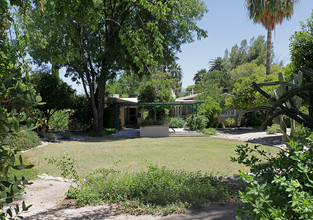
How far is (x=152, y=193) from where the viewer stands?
4770 mm


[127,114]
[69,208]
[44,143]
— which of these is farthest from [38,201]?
[127,114]

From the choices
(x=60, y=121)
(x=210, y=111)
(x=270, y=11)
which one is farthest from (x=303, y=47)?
(x=60, y=121)

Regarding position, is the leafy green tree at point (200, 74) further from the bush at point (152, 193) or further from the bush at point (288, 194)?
the bush at point (288, 194)

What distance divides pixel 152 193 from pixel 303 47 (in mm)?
13120

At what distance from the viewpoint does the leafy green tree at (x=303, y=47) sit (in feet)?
43.2

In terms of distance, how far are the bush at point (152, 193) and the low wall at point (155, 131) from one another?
47.7ft

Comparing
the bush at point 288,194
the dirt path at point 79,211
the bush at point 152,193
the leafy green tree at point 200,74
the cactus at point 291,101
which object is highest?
the leafy green tree at point 200,74

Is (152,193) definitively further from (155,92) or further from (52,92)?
(155,92)

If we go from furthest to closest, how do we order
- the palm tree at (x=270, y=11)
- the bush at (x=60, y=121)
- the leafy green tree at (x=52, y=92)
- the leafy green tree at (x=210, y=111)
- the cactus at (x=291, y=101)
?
the leafy green tree at (x=210, y=111)
the bush at (x=60, y=121)
the palm tree at (x=270, y=11)
the leafy green tree at (x=52, y=92)
the cactus at (x=291, y=101)

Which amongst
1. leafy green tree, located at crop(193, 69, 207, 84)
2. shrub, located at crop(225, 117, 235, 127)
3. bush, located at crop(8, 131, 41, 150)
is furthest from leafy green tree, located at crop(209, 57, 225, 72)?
bush, located at crop(8, 131, 41, 150)

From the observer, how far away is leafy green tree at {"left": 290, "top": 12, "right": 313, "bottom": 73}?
43.2 feet

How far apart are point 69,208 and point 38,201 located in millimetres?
1019

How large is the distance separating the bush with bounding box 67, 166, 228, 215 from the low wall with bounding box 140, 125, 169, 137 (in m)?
14.5

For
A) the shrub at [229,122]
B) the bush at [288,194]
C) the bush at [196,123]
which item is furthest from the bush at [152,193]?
the shrub at [229,122]
